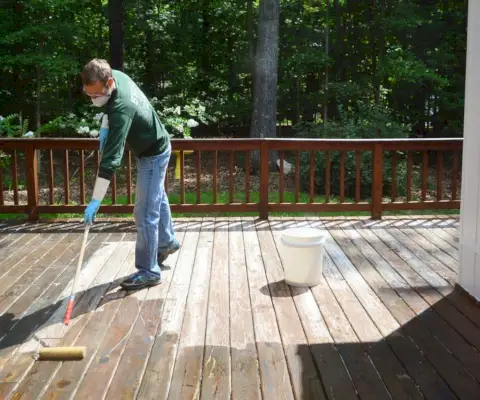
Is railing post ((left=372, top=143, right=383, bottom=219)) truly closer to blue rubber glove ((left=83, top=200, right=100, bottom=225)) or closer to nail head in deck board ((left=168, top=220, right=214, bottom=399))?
nail head in deck board ((left=168, top=220, right=214, bottom=399))

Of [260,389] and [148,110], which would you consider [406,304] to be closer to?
[260,389]

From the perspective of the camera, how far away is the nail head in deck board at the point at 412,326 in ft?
8.20

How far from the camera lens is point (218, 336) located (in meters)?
3.00

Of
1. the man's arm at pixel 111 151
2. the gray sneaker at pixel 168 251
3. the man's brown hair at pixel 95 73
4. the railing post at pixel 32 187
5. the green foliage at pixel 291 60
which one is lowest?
the gray sneaker at pixel 168 251

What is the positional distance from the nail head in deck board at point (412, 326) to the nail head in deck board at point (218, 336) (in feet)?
2.67

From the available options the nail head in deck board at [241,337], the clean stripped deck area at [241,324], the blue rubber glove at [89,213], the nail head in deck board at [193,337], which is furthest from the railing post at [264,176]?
the blue rubber glove at [89,213]

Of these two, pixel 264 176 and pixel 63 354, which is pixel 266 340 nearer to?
pixel 63 354

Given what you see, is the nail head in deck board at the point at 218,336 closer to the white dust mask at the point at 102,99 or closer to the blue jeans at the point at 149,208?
the blue jeans at the point at 149,208

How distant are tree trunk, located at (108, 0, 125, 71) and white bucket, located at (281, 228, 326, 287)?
802 cm

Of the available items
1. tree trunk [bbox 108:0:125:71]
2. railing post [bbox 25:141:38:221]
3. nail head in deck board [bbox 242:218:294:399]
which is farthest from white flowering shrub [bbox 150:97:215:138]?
nail head in deck board [bbox 242:218:294:399]

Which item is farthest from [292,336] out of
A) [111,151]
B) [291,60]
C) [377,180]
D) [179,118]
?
[291,60]

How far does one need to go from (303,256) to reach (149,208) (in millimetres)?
987

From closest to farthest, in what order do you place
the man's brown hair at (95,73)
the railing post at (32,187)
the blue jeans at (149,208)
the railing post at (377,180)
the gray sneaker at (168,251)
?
the man's brown hair at (95,73) → the blue jeans at (149,208) → the gray sneaker at (168,251) → the railing post at (32,187) → the railing post at (377,180)

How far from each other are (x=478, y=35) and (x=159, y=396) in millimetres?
2576
